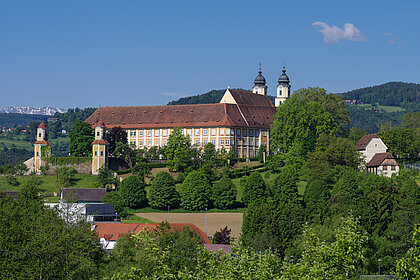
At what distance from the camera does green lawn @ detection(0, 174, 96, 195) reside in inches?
3861

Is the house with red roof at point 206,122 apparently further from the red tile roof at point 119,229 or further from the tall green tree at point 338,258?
the tall green tree at point 338,258

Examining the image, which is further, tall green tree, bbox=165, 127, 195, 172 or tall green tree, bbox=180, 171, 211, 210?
tall green tree, bbox=165, 127, 195, 172

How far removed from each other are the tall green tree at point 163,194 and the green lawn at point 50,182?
13174mm

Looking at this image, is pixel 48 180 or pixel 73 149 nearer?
pixel 48 180

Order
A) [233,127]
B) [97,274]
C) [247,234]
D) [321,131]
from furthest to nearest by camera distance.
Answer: [233,127]
[321,131]
[247,234]
[97,274]

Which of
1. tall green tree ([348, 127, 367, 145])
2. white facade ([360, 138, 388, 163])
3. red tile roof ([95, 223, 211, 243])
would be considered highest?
tall green tree ([348, 127, 367, 145])

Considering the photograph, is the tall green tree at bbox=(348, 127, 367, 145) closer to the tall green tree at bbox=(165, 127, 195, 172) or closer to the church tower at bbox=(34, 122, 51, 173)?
the tall green tree at bbox=(165, 127, 195, 172)

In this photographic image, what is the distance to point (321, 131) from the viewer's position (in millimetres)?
109875

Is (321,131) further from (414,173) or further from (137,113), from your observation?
(137,113)

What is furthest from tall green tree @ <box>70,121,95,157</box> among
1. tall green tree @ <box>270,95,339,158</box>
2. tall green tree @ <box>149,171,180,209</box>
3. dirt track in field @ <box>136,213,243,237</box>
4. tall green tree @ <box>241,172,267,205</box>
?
tall green tree @ <box>241,172,267,205</box>

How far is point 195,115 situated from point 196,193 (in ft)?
117

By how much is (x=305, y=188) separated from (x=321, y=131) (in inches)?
731

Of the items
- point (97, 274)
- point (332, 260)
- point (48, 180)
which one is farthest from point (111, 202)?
point (332, 260)

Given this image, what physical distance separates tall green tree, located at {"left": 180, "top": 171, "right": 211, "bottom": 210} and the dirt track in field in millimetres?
1892
